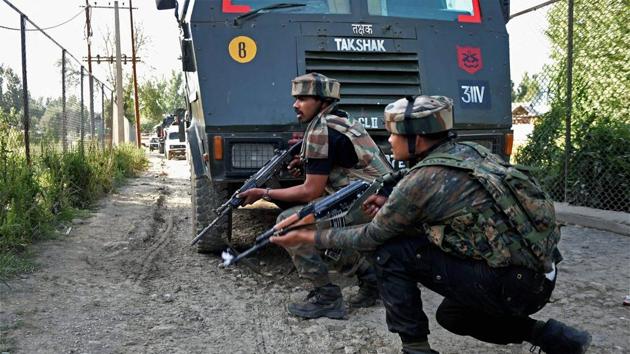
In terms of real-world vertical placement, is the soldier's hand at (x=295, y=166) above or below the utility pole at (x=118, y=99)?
below

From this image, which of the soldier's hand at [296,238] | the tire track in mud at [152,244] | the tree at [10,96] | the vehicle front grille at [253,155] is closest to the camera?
the soldier's hand at [296,238]

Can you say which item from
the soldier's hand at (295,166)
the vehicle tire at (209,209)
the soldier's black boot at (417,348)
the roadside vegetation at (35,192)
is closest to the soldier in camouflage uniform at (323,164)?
the soldier's hand at (295,166)

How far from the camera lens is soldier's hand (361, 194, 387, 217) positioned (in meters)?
2.71

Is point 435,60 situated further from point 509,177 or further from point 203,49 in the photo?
point 509,177

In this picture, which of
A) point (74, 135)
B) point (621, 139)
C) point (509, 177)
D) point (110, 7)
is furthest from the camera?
point (110, 7)

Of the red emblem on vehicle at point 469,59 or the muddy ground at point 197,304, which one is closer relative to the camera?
the muddy ground at point 197,304

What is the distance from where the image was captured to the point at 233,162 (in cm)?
393

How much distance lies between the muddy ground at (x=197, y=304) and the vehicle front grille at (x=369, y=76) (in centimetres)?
124

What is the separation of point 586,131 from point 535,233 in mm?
4749

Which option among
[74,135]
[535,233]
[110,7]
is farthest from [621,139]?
[110,7]

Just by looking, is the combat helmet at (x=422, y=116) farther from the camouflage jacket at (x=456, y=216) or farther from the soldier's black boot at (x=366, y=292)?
the soldier's black boot at (x=366, y=292)

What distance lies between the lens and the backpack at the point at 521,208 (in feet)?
A: 7.18

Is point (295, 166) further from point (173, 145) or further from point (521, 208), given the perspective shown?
point (173, 145)

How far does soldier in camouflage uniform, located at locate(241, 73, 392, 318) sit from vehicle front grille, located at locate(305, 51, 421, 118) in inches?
25.9
